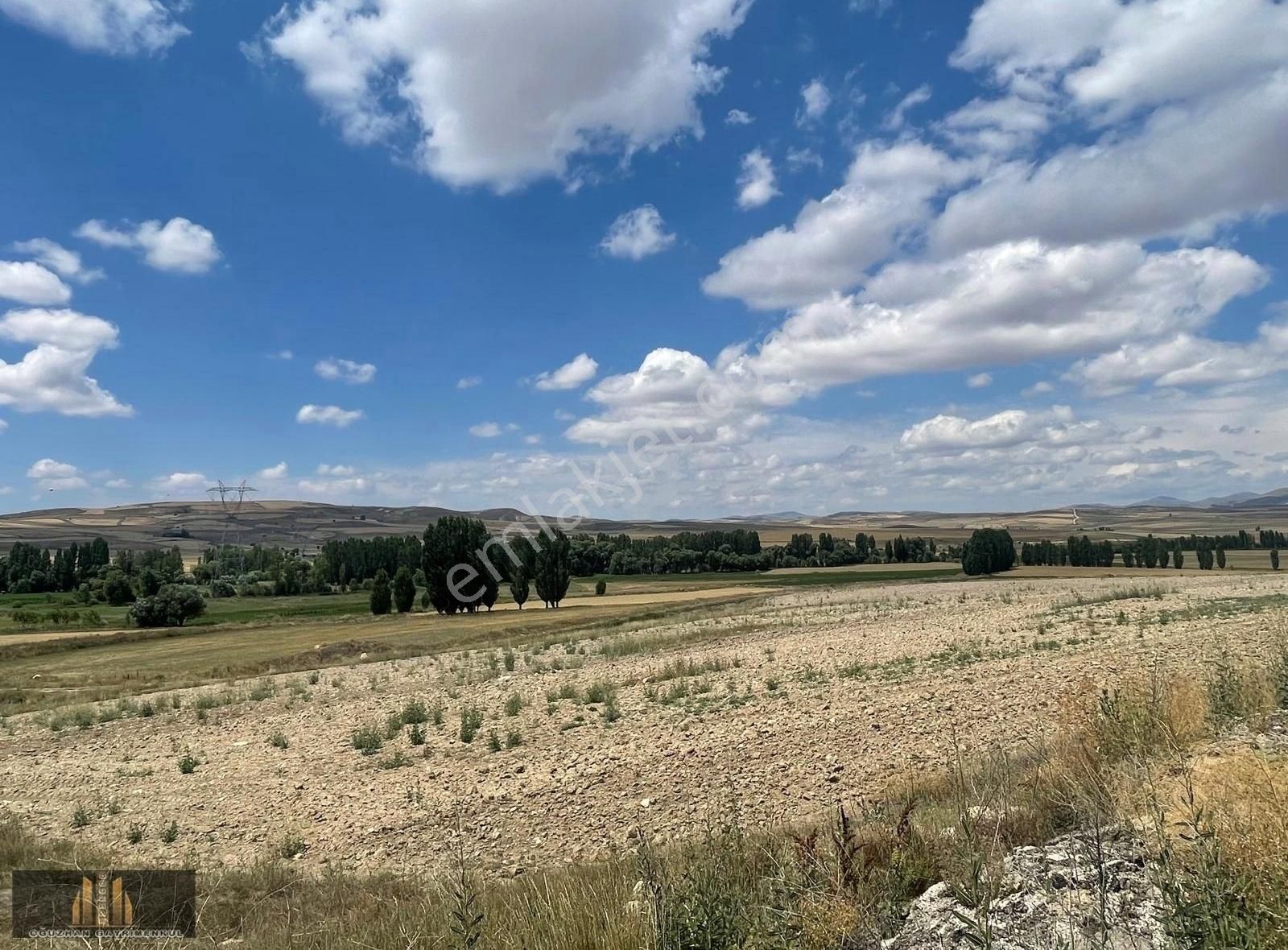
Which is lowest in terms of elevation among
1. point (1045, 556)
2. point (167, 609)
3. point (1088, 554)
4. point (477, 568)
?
point (1045, 556)

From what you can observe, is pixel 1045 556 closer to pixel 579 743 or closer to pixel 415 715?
pixel 415 715

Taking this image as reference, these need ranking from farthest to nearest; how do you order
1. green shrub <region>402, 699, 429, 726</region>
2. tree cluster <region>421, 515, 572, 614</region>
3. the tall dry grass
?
tree cluster <region>421, 515, 572, 614</region> < green shrub <region>402, 699, 429, 726</region> < the tall dry grass

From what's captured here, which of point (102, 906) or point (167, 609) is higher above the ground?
point (102, 906)

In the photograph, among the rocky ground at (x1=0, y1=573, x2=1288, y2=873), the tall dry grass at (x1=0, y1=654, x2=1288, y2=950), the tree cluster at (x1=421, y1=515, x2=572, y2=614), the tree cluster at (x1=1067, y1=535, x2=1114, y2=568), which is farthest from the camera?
the tree cluster at (x1=1067, y1=535, x2=1114, y2=568)

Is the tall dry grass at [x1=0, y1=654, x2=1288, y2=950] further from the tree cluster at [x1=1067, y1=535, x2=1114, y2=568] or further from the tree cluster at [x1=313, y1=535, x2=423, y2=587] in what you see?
the tree cluster at [x1=1067, y1=535, x2=1114, y2=568]

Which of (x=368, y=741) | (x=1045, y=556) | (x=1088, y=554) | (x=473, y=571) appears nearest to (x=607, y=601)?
(x=473, y=571)

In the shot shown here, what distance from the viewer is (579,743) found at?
46.7 feet

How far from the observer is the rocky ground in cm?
1018

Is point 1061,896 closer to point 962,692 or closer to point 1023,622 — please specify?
point 962,692

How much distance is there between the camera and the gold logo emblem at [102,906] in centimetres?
638

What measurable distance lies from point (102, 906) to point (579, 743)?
8.32 meters

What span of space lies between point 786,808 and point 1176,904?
6.29 meters

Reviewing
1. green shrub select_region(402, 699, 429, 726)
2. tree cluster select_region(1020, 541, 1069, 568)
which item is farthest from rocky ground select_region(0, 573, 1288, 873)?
tree cluster select_region(1020, 541, 1069, 568)

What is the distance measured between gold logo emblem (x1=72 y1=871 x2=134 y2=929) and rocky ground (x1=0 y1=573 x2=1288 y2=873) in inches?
99.3
